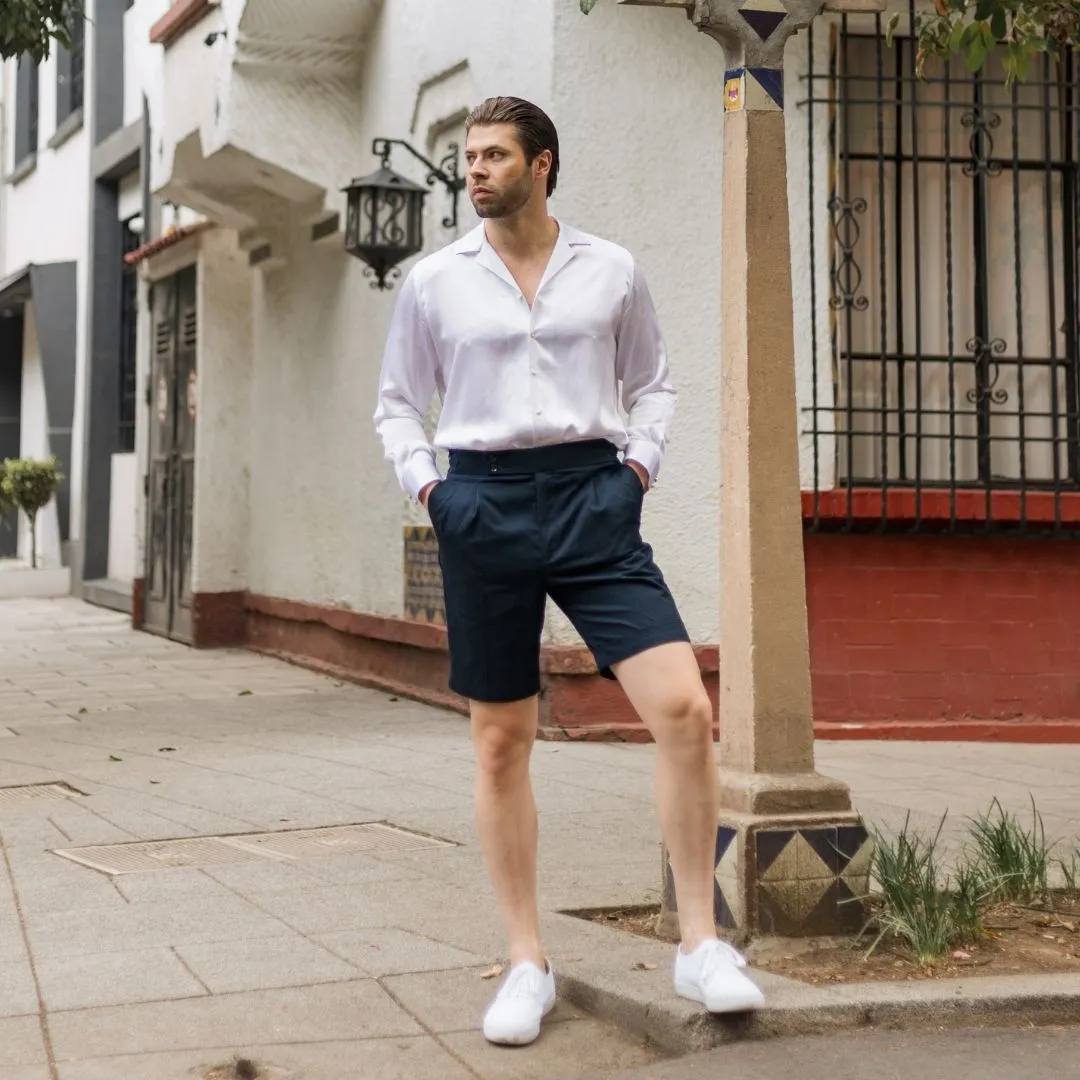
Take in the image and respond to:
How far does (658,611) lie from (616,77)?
581cm

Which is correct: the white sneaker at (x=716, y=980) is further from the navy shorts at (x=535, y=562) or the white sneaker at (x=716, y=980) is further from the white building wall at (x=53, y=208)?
the white building wall at (x=53, y=208)

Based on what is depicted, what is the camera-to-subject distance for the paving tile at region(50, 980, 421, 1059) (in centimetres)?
385

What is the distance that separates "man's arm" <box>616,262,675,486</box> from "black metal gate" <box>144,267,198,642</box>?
10.4m

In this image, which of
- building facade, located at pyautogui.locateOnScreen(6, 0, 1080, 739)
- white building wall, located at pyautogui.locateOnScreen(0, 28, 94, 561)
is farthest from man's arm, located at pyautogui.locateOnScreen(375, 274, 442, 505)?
white building wall, located at pyautogui.locateOnScreen(0, 28, 94, 561)

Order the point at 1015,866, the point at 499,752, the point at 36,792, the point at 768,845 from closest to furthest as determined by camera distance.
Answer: the point at 499,752 → the point at 768,845 → the point at 1015,866 → the point at 36,792

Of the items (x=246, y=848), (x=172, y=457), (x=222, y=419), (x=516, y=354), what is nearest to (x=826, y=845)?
(x=516, y=354)

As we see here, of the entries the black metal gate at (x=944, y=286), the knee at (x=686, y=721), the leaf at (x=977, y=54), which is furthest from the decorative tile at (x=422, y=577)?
the knee at (x=686, y=721)

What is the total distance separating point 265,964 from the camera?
4.45m

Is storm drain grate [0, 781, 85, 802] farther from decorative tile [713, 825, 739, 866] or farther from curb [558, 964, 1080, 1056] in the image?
curb [558, 964, 1080, 1056]

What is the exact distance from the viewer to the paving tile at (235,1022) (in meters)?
3.85

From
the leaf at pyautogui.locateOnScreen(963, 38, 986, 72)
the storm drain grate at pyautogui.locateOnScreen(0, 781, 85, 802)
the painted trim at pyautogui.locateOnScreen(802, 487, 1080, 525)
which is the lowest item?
the storm drain grate at pyautogui.locateOnScreen(0, 781, 85, 802)

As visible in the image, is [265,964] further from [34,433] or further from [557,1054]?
[34,433]

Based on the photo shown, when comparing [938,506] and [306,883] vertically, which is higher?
[938,506]

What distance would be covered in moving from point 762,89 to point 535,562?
4.98 ft
